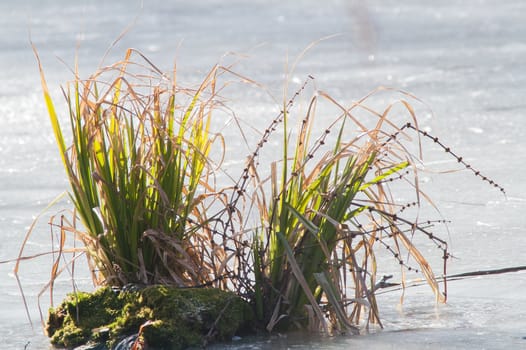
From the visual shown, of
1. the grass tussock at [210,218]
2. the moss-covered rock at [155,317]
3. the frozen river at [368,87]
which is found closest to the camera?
the moss-covered rock at [155,317]

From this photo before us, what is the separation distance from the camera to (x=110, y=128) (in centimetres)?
297

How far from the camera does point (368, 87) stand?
316 inches

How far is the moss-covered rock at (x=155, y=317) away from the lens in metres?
2.67

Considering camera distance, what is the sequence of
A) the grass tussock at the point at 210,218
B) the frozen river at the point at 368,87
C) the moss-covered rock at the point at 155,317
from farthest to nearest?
1. the frozen river at the point at 368,87
2. the grass tussock at the point at 210,218
3. the moss-covered rock at the point at 155,317

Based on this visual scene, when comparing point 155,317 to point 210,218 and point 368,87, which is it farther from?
point 368,87

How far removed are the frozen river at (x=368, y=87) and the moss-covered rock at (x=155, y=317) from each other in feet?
0.32

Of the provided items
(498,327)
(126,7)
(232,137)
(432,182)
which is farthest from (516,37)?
(498,327)

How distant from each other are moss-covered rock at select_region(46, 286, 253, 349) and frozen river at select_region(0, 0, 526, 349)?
0.32ft

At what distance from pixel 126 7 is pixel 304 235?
12826 mm

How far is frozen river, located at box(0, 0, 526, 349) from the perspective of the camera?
3139 mm

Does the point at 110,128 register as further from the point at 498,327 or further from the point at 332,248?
the point at 498,327

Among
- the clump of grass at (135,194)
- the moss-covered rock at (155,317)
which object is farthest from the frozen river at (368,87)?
the clump of grass at (135,194)

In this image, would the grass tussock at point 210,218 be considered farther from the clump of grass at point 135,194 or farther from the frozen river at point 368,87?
the frozen river at point 368,87

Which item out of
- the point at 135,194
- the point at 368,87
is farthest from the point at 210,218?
the point at 368,87
